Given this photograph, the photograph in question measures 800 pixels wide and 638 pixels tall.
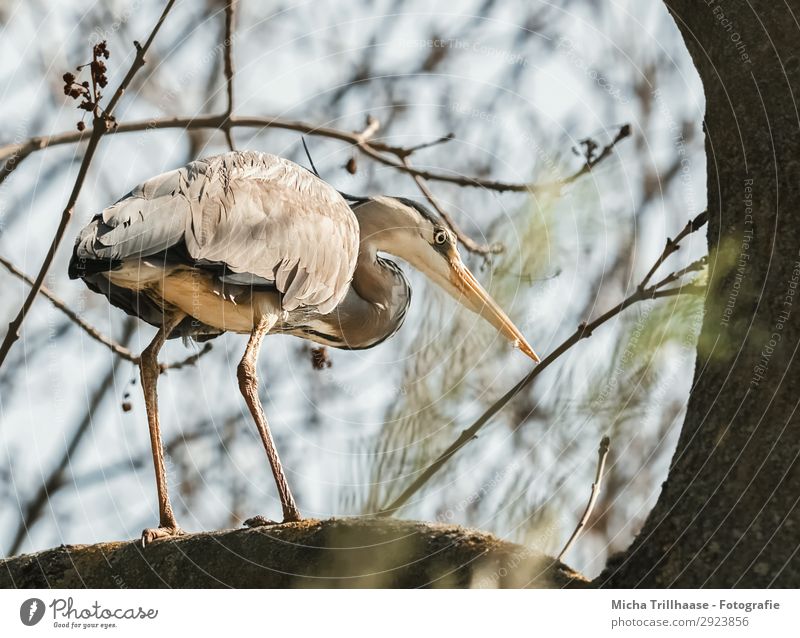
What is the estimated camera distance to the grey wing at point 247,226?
2.88 m

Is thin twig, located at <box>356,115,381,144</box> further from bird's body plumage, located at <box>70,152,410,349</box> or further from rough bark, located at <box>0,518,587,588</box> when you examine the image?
rough bark, located at <box>0,518,587,588</box>

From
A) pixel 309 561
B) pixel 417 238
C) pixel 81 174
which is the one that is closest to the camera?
pixel 309 561

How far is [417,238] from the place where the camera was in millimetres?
4160

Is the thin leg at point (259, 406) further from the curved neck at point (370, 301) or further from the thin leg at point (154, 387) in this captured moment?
the curved neck at point (370, 301)

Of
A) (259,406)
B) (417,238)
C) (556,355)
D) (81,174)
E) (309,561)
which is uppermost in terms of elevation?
(417,238)

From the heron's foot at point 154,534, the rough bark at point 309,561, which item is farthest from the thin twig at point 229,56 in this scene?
the rough bark at point 309,561

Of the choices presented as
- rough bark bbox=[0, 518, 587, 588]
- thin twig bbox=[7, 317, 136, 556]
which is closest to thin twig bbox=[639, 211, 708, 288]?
rough bark bbox=[0, 518, 587, 588]

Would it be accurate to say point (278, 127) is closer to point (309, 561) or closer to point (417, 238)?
point (417, 238)

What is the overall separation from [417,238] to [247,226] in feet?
3.60

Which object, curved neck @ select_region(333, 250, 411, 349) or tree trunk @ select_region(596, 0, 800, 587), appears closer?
tree trunk @ select_region(596, 0, 800, 587)

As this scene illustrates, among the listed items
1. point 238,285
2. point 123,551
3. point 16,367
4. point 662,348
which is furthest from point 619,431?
point 16,367

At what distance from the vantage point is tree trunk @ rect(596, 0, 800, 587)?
1.94 m

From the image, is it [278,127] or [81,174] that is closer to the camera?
[81,174]

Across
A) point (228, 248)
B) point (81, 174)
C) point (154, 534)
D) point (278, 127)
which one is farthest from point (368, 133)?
point (154, 534)
